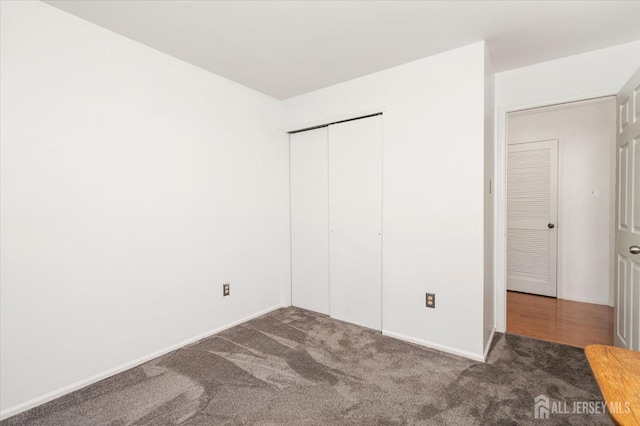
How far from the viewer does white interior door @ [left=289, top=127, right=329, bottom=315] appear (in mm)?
3252

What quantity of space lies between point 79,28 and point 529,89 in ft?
11.3

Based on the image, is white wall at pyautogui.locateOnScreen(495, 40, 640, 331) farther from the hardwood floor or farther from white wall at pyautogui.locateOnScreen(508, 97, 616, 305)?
white wall at pyautogui.locateOnScreen(508, 97, 616, 305)

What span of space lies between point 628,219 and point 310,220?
2574mm

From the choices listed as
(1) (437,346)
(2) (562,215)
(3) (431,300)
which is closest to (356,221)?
(3) (431,300)

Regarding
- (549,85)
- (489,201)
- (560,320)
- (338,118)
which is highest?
(549,85)

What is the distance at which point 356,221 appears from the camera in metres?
2.99

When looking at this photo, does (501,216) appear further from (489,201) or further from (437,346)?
(437,346)

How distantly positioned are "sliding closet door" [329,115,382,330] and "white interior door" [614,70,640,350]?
1716 mm

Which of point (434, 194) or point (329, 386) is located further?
point (434, 194)

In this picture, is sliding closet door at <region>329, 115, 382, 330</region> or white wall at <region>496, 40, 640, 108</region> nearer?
white wall at <region>496, 40, 640, 108</region>

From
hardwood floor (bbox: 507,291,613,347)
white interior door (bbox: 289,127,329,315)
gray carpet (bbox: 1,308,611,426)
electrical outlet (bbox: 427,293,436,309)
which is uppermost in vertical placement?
white interior door (bbox: 289,127,329,315)

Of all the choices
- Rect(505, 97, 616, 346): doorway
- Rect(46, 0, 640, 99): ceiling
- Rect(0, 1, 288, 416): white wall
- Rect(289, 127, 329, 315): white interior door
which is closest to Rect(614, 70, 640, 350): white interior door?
Rect(46, 0, 640, 99): ceiling

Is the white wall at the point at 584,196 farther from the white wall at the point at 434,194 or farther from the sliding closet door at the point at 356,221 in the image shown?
the sliding closet door at the point at 356,221

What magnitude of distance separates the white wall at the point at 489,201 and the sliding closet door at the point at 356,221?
865 mm
